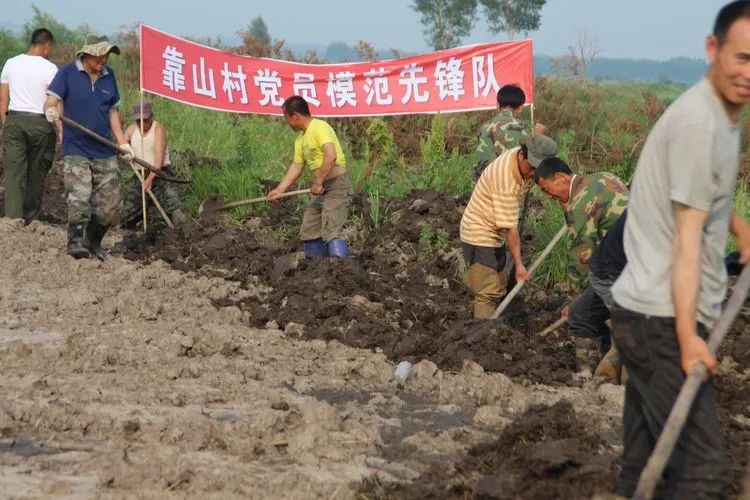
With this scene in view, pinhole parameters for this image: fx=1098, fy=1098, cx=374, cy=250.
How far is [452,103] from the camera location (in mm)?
12148

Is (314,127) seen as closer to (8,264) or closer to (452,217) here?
(452,217)

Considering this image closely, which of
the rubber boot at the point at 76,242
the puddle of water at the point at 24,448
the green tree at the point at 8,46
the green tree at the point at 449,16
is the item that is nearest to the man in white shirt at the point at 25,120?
the rubber boot at the point at 76,242

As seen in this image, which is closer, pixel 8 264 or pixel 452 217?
pixel 8 264

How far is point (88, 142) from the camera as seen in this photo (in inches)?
364

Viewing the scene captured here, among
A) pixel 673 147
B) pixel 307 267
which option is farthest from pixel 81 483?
pixel 307 267

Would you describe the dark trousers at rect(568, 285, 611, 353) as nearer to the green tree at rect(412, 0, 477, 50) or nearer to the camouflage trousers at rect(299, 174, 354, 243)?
the camouflage trousers at rect(299, 174, 354, 243)

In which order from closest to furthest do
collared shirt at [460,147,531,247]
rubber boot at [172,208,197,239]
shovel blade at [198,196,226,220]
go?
collared shirt at [460,147,531,247], rubber boot at [172,208,197,239], shovel blade at [198,196,226,220]

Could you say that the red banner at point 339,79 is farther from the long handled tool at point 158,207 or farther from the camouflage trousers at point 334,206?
the camouflage trousers at point 334,206

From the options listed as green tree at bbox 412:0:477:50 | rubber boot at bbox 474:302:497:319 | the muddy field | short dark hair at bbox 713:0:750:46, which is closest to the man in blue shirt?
the muddy field

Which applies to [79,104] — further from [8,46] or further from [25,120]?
[8,46]

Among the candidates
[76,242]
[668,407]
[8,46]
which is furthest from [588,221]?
[8,46]

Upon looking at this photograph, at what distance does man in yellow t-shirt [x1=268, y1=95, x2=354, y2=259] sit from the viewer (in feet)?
29.2

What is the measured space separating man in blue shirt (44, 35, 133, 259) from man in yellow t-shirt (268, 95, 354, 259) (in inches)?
56.2

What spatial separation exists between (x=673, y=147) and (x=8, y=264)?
7.08 metres
